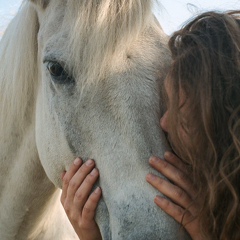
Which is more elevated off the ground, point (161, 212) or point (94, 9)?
point (94, 9)

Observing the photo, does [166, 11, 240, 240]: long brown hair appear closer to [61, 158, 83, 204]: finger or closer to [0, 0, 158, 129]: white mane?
[0, 0, 158, 129]: white mane

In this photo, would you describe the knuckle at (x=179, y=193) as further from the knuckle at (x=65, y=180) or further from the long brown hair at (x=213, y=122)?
the knuckle at (x=65, y=180)

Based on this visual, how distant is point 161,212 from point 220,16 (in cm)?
73

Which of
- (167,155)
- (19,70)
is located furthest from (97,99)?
(19,70)

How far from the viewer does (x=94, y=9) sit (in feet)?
4.77

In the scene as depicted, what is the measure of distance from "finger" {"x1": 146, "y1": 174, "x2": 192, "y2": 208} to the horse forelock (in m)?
0.41

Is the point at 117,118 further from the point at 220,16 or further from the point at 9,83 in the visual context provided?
the point at 9,83

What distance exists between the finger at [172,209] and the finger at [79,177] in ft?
0.98

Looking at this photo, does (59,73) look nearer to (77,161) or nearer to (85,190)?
(77,161)

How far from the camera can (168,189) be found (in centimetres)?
121

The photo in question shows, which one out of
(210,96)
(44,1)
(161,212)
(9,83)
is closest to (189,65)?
(210,96)

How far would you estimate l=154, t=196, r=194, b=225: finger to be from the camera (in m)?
1.18

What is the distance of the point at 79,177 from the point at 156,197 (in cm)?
34

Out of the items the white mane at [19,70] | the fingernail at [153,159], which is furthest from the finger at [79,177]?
the white mane at [19,70]
